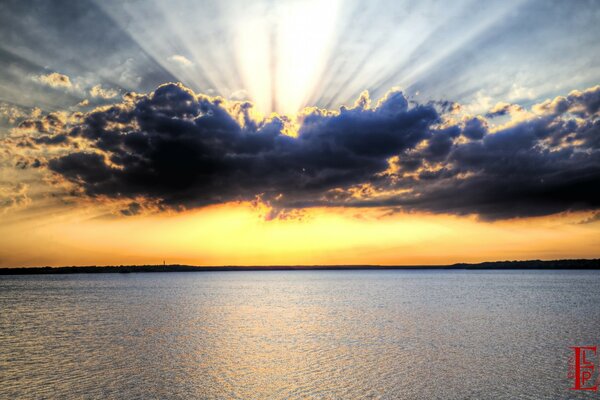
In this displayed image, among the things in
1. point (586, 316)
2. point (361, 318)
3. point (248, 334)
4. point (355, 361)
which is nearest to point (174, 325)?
point (248, 334)

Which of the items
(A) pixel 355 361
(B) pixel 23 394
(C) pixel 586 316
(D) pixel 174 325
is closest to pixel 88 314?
(D) pixel 174 325

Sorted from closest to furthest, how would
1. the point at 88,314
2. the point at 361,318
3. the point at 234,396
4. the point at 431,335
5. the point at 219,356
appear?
the point at 234,396, the point at 219,356, the point at 431,335, the point at 361,318, the point at 88,314

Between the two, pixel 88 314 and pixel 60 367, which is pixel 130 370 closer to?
pixel 60 367

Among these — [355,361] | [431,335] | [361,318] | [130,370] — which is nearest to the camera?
[130,370]

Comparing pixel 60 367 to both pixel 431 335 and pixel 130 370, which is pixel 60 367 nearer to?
pixel 130 370

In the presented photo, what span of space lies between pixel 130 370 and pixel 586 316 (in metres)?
53.1

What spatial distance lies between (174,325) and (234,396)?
2823 cm

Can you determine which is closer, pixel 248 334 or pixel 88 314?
Result: pixel 248 334

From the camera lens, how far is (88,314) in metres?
58.3

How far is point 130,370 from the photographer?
26422mm

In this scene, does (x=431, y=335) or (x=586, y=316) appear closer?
(x=431, y=335)

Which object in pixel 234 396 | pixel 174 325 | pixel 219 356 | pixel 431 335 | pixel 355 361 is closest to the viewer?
pixel 234 396

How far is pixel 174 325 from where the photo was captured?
47031mm

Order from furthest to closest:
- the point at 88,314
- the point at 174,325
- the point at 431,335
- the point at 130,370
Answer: the point at 88,314
the point at 174,325
the point at 431,335
the point at 130,370
